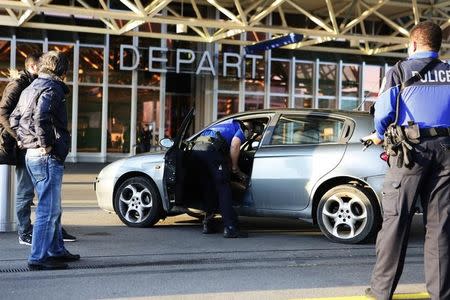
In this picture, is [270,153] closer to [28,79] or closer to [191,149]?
[191,149]

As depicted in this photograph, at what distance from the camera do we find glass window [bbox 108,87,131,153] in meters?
23.4

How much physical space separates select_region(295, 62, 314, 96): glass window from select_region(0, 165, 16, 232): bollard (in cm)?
1935

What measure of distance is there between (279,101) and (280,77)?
1.01m

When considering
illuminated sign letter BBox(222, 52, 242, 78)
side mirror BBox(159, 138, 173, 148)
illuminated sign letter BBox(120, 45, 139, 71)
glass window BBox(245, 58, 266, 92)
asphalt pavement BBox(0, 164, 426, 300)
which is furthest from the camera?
glass window BBox(245, 58, 266, 92)

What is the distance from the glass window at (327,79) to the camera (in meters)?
26.1

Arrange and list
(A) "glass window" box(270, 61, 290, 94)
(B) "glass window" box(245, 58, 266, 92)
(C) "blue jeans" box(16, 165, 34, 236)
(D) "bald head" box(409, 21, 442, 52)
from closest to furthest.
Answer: (D) "bald head" box(409, 21, 442, 52) < (C) "blue jeans" box(16, 165, 34, 236) < (B) "glass window" box(245, 58, 266, 92) < (A) "glass window" box(270, 61, 290, 94)

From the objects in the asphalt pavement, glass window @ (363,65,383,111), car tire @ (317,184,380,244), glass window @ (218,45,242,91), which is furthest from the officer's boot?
glass window @ (363,65,383,111)

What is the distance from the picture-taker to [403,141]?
4078mm

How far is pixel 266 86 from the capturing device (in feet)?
83.2

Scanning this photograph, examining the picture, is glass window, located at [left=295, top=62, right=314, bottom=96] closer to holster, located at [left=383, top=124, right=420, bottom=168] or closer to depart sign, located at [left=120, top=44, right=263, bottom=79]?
depart sign, located at [left=120, top=44, right=263, bottom=79]

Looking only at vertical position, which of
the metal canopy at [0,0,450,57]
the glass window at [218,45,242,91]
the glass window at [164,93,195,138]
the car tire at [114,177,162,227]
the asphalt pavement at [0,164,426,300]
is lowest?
the asphalt pavement at [0,164,426,300]

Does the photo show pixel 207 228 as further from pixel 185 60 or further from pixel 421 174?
pixel 185 60

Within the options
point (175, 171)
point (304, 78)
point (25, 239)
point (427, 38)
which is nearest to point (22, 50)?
point (304, 78)

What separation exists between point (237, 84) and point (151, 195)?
57.2ft
